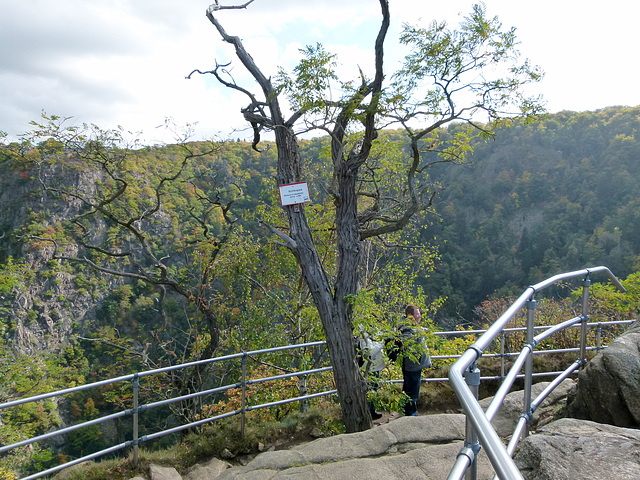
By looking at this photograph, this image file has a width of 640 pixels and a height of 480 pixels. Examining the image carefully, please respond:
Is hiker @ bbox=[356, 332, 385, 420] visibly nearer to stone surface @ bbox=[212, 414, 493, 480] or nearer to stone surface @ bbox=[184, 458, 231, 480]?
stone surface @ bbox=[212, 414, 493, 480]

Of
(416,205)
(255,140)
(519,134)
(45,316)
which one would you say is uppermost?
(519,134)

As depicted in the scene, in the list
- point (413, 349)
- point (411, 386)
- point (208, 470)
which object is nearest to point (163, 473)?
point (208, 470)

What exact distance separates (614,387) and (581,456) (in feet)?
3.44

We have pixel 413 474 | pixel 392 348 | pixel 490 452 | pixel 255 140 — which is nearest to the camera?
pixel 490 452

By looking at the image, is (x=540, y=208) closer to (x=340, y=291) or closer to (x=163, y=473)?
(x=340, y=291)

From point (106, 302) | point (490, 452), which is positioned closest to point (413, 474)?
point (490, 452)

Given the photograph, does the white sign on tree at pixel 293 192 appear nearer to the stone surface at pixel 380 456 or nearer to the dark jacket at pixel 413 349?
the dark jacket at pixel 413 349

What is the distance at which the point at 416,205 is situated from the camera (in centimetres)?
495

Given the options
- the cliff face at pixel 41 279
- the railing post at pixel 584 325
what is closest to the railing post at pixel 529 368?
the railing post at pixel 584 325

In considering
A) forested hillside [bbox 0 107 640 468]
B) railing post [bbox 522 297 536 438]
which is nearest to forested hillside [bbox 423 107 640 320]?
forested hillside [bbox 0 107 640 468]

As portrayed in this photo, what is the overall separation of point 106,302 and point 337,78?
1355 inches

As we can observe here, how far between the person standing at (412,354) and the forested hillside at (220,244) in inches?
10.4

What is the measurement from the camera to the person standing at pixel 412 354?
436 cm

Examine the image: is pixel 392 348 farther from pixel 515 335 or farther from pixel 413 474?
pixel 515 335
